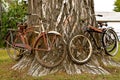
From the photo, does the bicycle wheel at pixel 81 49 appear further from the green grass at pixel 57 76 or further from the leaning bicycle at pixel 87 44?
the green grass at pixel 57 76

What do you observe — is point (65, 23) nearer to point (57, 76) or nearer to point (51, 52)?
point (51, 52)

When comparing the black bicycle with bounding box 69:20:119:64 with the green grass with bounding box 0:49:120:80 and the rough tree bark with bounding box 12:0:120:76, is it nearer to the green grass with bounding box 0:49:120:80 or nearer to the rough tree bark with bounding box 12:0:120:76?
the rough tree bark with bounding box 12:0:120:76

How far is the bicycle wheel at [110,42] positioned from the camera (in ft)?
26.3

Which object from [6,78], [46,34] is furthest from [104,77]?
[6,78]

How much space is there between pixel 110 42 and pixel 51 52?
1.44 metres

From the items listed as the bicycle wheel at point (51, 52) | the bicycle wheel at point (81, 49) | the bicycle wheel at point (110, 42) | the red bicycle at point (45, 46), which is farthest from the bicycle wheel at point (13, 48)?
the bicycle wheel at point (110, 42)

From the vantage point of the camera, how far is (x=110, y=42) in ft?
26.8

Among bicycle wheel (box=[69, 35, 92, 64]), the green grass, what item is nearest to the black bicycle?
bicycle wheel (box=[69, 35, 92, 64])

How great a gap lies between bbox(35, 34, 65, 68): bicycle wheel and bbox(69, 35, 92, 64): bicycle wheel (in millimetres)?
241

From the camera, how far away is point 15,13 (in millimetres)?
22359

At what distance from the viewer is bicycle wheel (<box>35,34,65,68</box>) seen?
24.2 feet

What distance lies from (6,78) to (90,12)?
224 cm

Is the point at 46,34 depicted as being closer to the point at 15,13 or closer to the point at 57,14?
the point at 57,14

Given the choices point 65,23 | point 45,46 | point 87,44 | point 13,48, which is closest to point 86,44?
point 87,44
